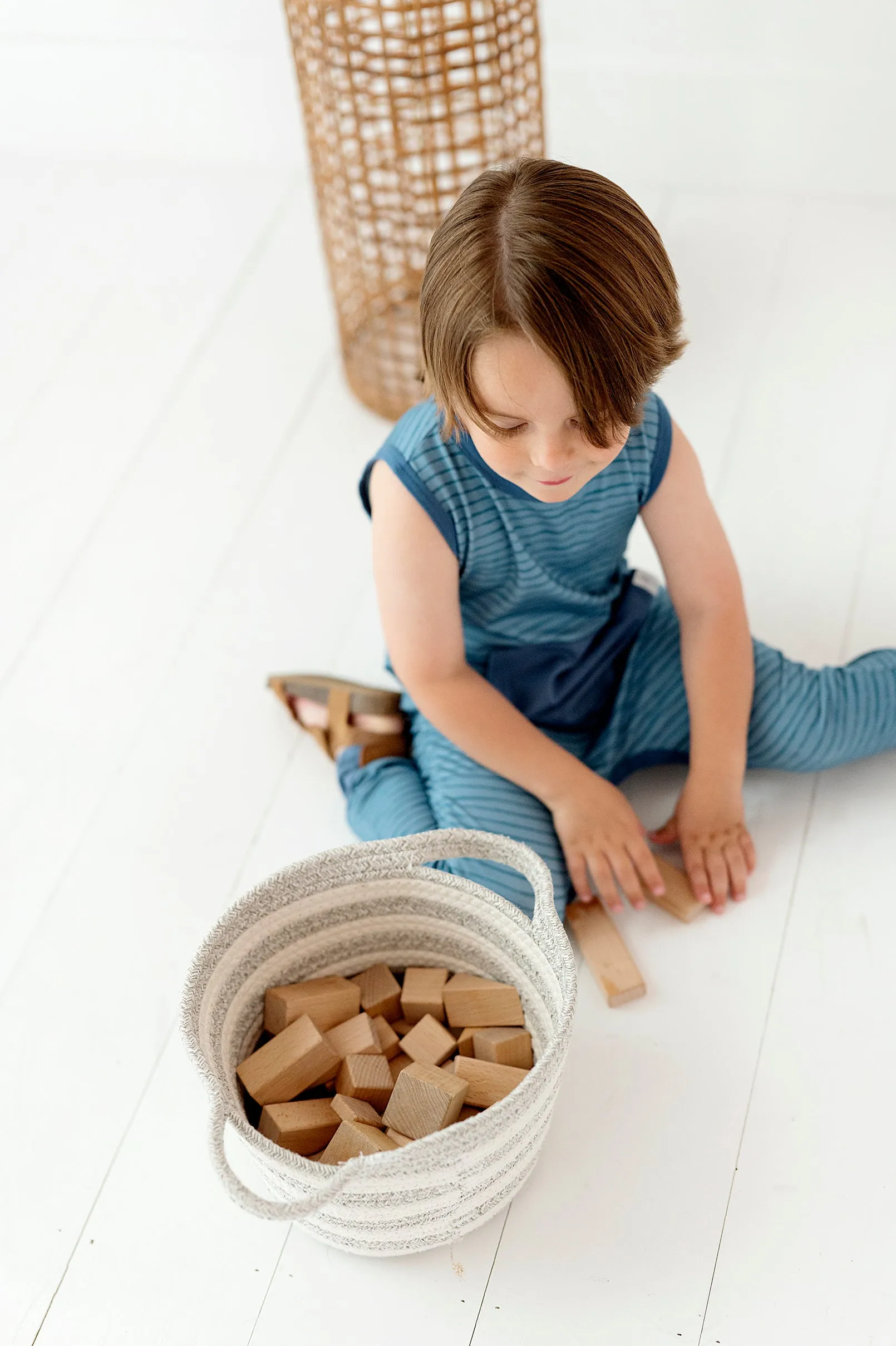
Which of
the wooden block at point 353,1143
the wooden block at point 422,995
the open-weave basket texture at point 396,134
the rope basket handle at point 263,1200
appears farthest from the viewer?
the open-weave basket texture at point 396,134

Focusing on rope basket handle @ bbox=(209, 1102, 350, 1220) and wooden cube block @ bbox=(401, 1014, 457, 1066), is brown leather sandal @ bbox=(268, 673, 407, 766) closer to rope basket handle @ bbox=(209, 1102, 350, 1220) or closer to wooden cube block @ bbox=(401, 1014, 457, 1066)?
wooden cube block @ bbox=(401, 1014, 457, 1066)

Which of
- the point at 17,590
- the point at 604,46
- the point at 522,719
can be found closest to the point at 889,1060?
the point at 522,719

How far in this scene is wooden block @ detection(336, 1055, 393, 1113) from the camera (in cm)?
88

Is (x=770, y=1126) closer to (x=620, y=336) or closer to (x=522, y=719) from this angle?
(x=522, y=719)

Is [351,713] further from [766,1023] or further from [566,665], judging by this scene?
[766,1023]

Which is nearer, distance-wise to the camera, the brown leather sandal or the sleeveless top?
the sleeveless top

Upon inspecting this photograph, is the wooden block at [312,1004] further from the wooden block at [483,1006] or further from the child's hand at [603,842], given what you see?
the child's hand at [603,842]

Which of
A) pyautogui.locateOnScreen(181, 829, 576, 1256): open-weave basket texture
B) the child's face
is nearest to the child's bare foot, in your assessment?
pyautogui.locateOnScreen(181, 829, 576, 1256): open-weave basket texture

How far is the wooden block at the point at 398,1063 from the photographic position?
909 millimetres

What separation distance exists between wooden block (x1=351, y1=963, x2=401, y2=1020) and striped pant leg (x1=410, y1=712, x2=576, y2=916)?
0.10 meters

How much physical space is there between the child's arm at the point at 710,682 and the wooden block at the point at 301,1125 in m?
0.34

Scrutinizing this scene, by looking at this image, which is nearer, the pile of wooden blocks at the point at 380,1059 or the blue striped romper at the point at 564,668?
the pile of wooden blocks at the point at 380,1059

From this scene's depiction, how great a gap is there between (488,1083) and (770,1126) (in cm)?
20

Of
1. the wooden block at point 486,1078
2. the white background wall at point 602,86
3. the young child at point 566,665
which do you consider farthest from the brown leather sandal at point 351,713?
the white background wall at point 602,86
